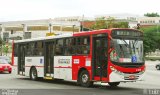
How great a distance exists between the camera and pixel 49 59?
83.9 feet

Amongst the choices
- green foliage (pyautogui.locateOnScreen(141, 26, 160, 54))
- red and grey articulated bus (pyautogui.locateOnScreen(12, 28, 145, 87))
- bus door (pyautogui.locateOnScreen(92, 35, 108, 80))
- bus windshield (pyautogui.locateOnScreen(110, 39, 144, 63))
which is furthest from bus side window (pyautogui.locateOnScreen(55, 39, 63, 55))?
green foliage (pyautogui.locateOnScreen(141, 26, 160, 54))

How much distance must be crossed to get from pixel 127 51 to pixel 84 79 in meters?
3.06

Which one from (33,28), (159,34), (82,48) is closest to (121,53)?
(82,48)

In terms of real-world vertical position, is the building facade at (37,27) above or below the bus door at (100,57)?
above

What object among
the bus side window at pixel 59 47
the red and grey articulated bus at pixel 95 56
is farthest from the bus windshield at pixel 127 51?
the bus side window at pixel 59 47

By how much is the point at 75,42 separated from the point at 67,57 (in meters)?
1.26

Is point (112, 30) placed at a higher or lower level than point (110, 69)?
higher

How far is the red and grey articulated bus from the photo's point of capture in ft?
65.7

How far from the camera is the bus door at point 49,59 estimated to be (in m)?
25.2

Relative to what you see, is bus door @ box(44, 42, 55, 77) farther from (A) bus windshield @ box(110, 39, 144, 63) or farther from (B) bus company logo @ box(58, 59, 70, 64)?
(A) bus windshield @ box(110, 39, 144, 63)

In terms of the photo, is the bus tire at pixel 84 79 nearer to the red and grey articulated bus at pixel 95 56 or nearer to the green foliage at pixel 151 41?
the red and grey articulated bus at pixel 95 56

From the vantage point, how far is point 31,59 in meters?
27.8

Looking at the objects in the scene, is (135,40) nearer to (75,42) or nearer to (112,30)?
(112,30)

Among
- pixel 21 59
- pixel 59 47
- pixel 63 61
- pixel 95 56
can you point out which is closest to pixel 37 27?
pixel 21 59
